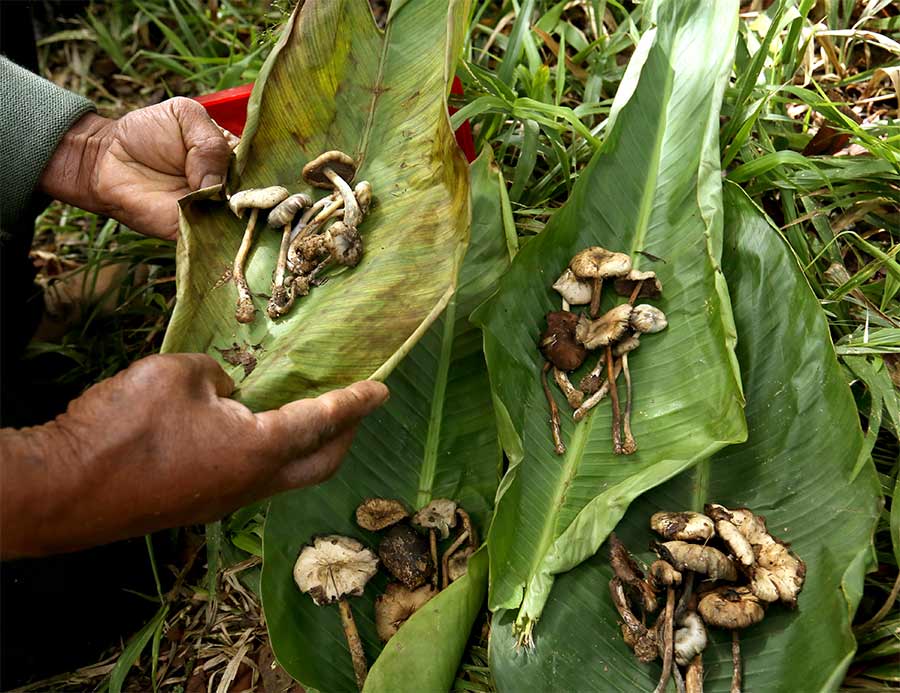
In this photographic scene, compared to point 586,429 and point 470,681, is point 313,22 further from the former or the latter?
point 470,681

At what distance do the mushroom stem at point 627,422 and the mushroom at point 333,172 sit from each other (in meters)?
0.55

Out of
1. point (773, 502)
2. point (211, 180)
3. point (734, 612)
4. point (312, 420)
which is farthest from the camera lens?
point (211, 180)

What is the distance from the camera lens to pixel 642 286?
152 cm

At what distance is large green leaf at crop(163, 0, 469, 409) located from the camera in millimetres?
1343

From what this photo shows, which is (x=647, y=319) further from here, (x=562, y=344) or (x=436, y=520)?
(x=436, y=520)

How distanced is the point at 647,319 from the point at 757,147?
→ 591 millimetres

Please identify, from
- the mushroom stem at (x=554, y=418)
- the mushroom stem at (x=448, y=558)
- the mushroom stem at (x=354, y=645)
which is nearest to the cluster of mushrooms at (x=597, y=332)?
the mushroom stem at (x=554, y=418)

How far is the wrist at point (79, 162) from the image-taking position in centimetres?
170

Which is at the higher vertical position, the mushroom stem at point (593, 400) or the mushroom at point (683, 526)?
the mushroom stem at point (593, 400)

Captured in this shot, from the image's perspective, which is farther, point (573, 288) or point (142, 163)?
point (142, 163)

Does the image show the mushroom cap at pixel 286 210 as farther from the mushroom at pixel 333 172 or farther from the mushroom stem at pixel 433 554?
the mushroom stem at pixel 433 554

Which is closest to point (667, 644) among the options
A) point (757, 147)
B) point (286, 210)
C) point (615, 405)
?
point (615, 405)

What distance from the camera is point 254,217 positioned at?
4.78ft

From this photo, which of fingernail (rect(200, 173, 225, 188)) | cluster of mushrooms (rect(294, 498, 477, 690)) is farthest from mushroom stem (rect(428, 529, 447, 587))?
fingernail (rect(200, 173, 225, 188))
